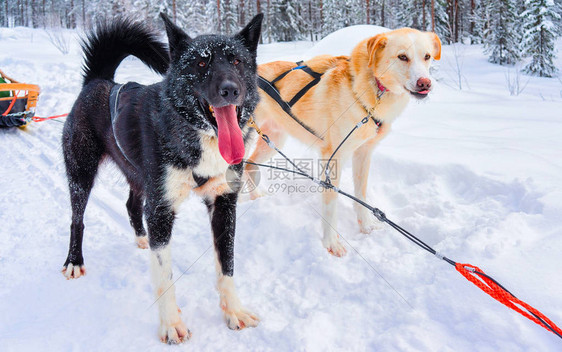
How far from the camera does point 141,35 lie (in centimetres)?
271

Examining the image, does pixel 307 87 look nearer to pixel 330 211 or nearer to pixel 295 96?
pixel 295 96

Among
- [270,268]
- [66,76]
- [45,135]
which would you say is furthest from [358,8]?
[270,268]

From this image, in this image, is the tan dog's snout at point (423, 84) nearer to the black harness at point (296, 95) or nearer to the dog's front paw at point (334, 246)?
the black harness at point (296, 95)

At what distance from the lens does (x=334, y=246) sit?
8.73ft

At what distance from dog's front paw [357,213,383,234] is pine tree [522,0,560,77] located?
2136 cm

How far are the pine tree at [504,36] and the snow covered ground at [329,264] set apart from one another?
2266cm

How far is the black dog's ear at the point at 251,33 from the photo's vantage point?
2031mm

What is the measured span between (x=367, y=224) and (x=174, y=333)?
1786 mm

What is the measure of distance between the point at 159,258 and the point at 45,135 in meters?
4.80

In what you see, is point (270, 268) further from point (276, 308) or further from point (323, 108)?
point (323, 108)

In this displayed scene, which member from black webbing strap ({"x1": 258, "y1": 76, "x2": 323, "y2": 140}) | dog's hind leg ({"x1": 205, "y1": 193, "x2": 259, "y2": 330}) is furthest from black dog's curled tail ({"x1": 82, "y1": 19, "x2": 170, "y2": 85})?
dog's hind leg ({"x1": 205, "y1": 193, "x2": 259, "y2": 330})

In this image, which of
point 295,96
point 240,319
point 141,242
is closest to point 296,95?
point 295,96

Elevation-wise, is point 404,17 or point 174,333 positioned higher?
point 404,17

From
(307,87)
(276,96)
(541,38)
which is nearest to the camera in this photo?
(307,87)
